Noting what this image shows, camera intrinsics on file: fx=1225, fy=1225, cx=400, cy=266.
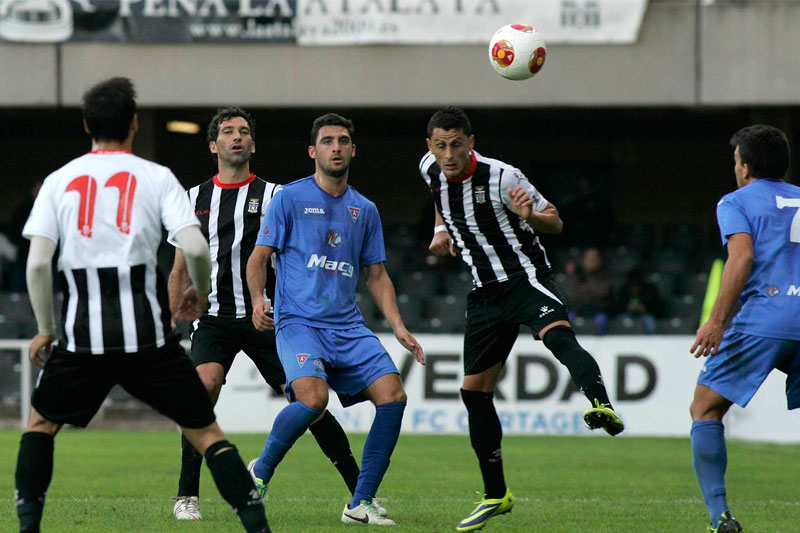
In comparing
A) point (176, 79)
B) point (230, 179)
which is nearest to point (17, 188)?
point (176, 79)

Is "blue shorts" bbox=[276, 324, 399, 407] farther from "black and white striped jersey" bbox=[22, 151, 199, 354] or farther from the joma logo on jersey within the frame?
"black and white striped jersey" bbox=[22, 151, 199, 354]

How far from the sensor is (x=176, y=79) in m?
16.4

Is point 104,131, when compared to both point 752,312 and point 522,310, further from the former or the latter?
point 752,312

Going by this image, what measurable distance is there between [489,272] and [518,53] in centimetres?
176

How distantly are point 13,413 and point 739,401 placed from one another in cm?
1010

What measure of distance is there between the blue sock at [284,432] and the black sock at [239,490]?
4.62ft

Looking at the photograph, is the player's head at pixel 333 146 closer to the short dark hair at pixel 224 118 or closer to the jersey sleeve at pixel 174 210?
the short dark hair at pixel 224 118

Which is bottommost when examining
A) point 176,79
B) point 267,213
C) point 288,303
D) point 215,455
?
point 215,455

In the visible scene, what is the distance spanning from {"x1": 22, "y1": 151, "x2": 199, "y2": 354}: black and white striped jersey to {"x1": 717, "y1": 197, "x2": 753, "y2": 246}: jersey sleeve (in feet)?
8.40

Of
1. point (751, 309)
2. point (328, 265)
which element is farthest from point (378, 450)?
point (751, 309)

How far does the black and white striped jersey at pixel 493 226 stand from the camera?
6.74m

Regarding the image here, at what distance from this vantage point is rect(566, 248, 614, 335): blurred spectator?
1518 centimetres

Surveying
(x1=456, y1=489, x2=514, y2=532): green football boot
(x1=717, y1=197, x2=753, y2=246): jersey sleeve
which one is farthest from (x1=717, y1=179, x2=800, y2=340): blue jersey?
(x1=456, y1=489, x2=514, y2=532): green football boot

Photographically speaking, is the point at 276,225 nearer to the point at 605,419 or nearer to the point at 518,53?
the point at 605,419
